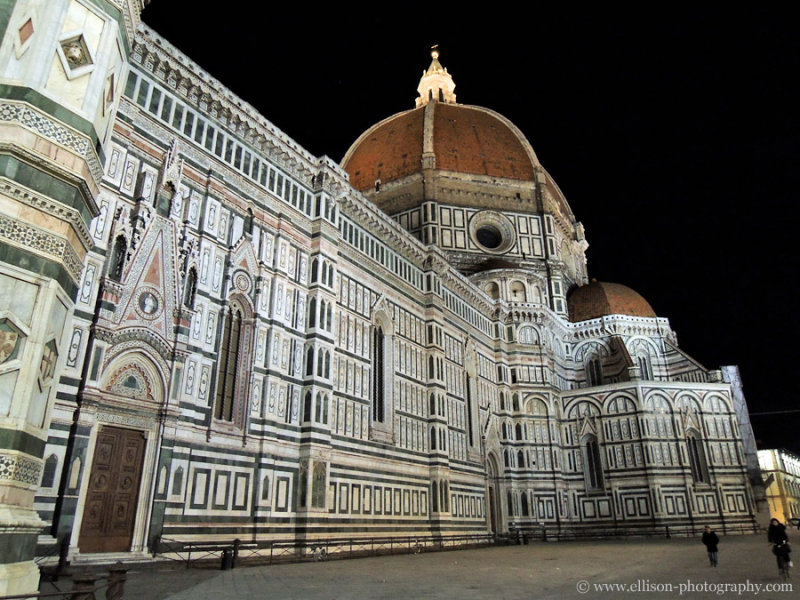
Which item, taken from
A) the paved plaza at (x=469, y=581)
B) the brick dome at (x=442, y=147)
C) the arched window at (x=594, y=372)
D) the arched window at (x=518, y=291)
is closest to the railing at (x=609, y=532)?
the arched window at (x=594, y=372)

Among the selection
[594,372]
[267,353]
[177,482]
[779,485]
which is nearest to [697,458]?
[594,372]

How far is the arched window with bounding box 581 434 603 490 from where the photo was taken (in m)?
33.4

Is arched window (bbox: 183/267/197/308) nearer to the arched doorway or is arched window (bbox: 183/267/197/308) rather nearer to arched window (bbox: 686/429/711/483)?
the arched doorway

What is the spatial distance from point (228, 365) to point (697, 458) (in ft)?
95.1

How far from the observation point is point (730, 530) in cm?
3166

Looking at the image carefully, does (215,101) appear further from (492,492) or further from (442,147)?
(442,147)

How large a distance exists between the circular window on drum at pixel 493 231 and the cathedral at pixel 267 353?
0.65m

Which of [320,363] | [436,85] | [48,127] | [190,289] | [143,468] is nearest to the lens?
[48,127]

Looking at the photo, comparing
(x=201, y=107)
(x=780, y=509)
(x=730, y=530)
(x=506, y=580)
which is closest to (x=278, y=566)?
(x=506, y=580)

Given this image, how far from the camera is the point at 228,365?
16.2 metres

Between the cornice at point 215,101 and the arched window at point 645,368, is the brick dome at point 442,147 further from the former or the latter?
the cornice at point 215,101

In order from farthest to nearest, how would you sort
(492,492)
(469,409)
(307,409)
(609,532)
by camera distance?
(609,532), (492,492), (469,409), (307,409)

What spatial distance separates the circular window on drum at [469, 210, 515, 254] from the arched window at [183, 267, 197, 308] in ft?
87.5

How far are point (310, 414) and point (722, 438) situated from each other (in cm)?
2724
